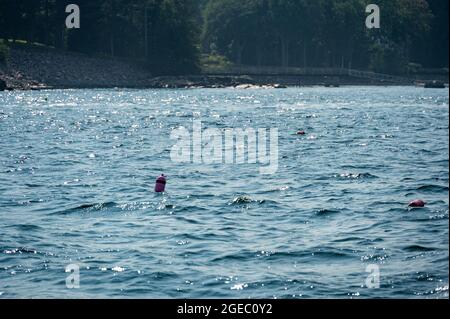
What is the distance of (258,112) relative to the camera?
7225 centimetres

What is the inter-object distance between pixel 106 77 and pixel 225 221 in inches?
4242

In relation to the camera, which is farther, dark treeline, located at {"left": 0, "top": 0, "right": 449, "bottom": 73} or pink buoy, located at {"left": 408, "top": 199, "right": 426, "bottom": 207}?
dark treeline, located at {"left": 0, "top": 0, "right": 449, "bottom": 73}

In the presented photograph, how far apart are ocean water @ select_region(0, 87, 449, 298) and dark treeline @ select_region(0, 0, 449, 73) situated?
3807 inches

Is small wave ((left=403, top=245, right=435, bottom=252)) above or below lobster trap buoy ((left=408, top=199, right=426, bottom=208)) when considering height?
below

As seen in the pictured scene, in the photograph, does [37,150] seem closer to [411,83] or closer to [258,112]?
[258,112]

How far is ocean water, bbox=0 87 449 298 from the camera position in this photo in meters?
17.4

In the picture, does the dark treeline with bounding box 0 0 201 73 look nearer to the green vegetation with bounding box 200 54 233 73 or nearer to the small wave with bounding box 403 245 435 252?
the green vegetation with bounding box 200 54 233 73

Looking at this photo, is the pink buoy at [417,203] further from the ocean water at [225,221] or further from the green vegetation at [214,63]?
the green vegetation at [214,63]

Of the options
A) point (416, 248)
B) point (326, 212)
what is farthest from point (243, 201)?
point (416, 248)

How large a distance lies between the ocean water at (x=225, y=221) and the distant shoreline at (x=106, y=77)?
70.8m

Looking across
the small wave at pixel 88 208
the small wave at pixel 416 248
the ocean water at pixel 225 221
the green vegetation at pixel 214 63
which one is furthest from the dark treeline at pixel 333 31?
the small wave at pixel 416 248

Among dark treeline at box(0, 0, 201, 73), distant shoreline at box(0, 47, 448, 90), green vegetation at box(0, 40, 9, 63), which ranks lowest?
distant shoreline at box(0, 47, 448, 90)

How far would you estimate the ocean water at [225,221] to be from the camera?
17391 millimetres

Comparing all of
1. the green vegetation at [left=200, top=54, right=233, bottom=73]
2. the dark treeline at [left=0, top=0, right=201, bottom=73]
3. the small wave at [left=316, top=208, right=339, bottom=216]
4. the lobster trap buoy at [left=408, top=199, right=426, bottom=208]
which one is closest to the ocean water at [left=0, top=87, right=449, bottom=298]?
the small wave at [left=316, top=208, right=339, bottom=216]
